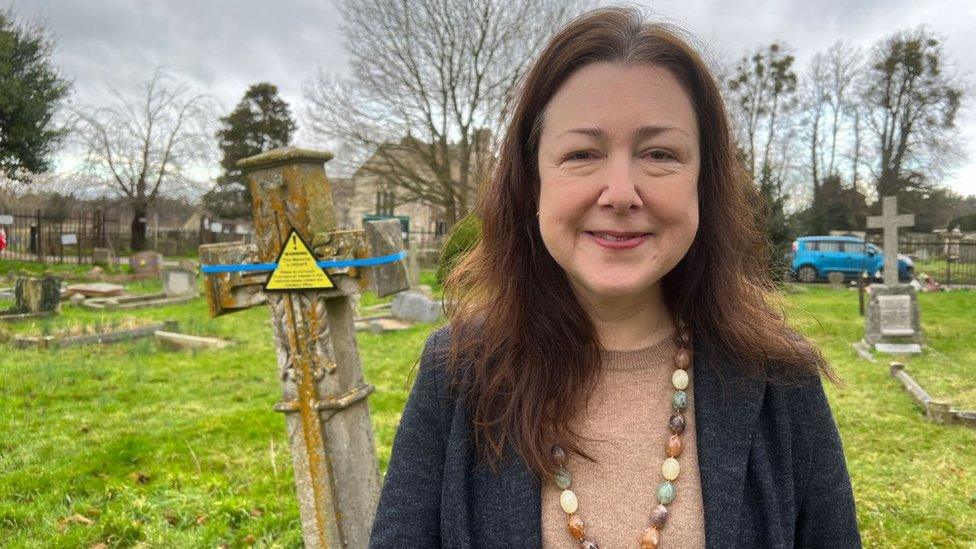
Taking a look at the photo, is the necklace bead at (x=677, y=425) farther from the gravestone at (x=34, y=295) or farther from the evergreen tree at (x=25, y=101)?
the evergreen tree at (x=25, y=101)

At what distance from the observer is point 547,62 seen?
1.28 m

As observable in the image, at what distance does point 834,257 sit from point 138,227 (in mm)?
27924

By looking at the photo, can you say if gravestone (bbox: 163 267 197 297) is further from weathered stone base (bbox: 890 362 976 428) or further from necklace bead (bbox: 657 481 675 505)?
necklace bead (bbox: 657 481 675 505)

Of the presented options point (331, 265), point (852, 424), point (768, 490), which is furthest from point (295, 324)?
point (852, 424)

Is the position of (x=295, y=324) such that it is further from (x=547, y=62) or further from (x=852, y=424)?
(x=852, y=424)

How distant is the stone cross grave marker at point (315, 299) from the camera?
2.68 meters

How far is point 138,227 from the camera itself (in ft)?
90.9

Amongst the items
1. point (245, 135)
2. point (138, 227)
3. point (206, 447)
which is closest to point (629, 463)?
point (206, 447)

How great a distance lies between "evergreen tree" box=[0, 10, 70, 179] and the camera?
59.6 ft

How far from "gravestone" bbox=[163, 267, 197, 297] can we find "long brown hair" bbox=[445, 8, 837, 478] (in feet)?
48.7

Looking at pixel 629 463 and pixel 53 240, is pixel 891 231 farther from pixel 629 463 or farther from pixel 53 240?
pixel 53 240

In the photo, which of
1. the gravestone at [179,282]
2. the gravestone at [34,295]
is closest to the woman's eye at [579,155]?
the gravestone at [34,295]

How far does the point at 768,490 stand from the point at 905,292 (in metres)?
10.3

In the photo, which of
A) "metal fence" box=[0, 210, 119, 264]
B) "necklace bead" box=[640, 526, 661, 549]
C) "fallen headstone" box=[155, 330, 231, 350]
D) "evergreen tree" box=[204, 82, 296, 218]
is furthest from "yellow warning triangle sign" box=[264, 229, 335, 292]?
"evergreen tree" box=[204, 82, 296, 218]
